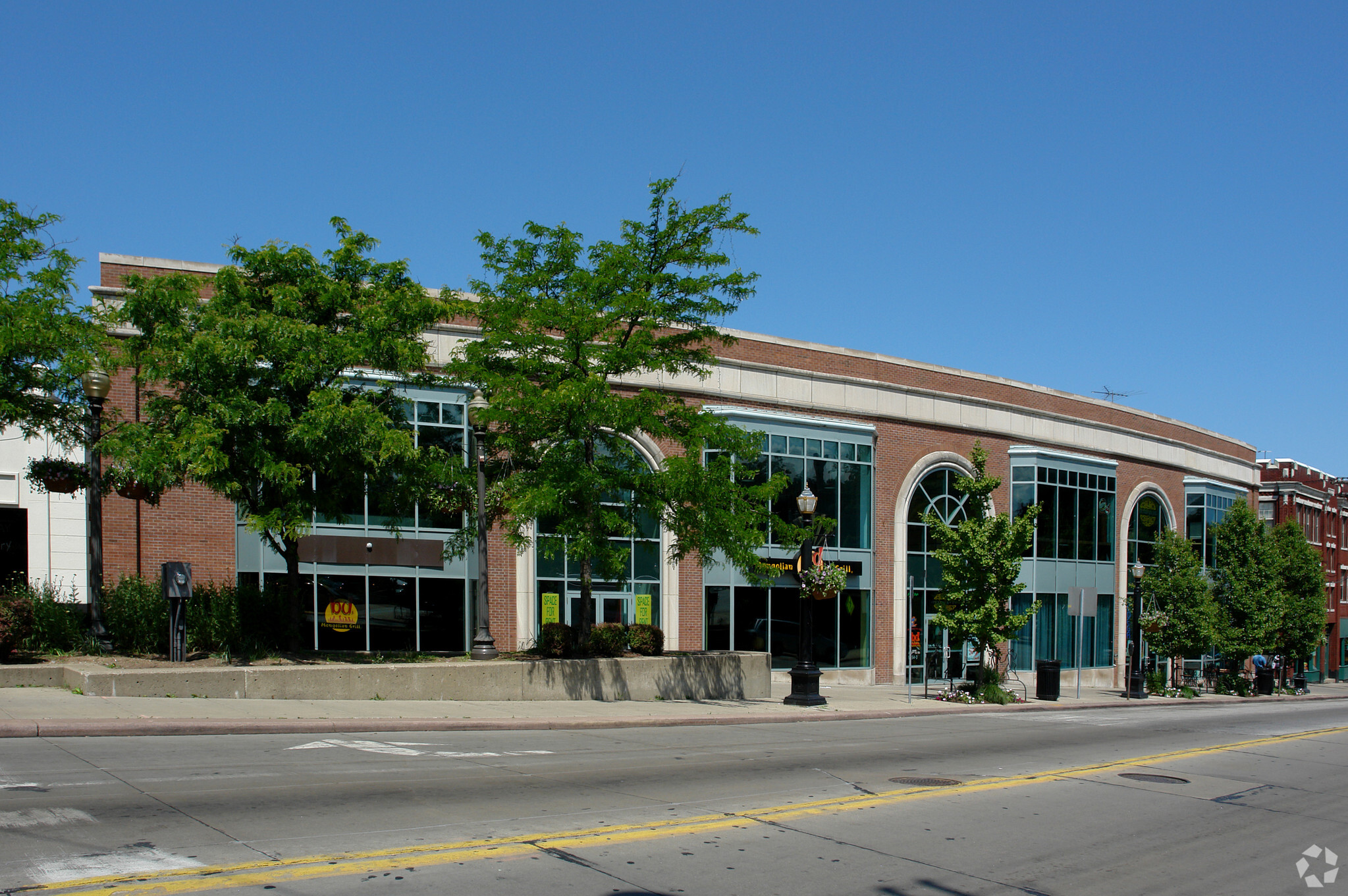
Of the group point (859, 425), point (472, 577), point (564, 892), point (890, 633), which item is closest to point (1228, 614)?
point (890, 633)

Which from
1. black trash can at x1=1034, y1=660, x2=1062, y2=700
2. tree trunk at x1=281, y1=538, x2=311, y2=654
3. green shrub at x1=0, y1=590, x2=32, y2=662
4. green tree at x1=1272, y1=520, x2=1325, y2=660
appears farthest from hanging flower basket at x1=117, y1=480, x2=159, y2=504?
green tree at x1=1272, y1=520, x2=1325, y2=660

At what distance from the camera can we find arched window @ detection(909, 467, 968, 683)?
34500 mm

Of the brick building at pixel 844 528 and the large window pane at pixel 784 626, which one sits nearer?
the brick building at pixel 844 528

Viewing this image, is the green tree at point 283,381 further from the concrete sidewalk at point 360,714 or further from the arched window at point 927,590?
the arched window at point 927,590

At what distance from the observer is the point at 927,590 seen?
35.0m

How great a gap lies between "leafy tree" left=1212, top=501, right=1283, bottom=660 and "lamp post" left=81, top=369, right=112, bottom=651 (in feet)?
117

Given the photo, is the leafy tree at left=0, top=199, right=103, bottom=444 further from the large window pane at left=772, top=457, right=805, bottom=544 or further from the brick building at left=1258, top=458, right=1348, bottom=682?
the brick building at left=1258, top=458, right=1348, bottom=682

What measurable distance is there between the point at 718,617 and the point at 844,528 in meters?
5.08

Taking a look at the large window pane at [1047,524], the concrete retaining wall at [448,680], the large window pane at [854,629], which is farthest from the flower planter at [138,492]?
the large window pane at [1047,524]

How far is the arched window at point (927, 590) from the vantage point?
34.5 meters

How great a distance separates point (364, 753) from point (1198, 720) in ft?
64.1

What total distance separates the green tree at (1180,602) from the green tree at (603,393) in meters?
21.8

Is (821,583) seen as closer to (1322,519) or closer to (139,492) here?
(139,492)

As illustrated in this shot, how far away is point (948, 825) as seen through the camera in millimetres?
9547
